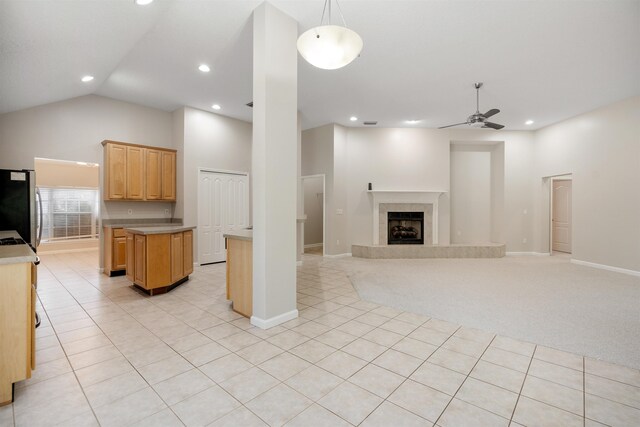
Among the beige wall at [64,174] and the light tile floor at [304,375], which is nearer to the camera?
the light tile floor at [304,375]

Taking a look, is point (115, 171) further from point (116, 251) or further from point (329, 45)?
point (329, 45)

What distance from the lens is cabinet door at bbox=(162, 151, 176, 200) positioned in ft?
19.5

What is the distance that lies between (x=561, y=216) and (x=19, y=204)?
12002 millimetres

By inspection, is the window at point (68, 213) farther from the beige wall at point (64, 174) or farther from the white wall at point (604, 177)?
the white wall at point (604, 177)

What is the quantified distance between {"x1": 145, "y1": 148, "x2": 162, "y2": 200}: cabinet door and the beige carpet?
4105 millimetres

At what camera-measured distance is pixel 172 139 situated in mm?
6312

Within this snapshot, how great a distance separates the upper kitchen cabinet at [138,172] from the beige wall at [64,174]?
133 inches

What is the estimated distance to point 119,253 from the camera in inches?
200

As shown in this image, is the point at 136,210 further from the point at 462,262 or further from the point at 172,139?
the point at 462,262

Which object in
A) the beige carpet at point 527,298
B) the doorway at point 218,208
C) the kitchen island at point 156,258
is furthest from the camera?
the doorway at point 218,208

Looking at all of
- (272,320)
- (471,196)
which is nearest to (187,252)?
(272,320)

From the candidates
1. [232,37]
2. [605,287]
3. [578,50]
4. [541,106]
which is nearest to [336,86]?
[232,37]

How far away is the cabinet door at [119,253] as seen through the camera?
5039 millimetres

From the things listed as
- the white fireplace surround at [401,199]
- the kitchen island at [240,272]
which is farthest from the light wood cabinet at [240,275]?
the white fireplace surround at [401,199]
